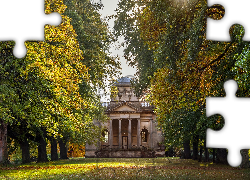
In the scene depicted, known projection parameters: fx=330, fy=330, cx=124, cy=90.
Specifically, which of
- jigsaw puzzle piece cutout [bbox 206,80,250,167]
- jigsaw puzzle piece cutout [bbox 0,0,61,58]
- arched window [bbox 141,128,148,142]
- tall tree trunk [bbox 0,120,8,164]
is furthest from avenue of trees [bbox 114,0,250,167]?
arched window [bbox 141,128,148,142]

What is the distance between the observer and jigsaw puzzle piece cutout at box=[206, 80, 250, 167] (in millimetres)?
5555

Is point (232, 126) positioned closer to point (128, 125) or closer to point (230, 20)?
point (230, 20)

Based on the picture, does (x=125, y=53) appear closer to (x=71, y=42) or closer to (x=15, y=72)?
(x=71, y=42)

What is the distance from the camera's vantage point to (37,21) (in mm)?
6766

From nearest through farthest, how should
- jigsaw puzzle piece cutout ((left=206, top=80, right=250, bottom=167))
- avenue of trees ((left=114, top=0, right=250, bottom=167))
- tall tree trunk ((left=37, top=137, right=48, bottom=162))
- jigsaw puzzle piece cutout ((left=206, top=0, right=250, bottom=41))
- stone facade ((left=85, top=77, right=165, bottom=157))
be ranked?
1. jigsaw puzzle piece cutout ((left=206, top=80, right=250, bottom=167))
2. jigsaw puzzle piece cutout ((left=206, top=0, right=250, bottom=41))
3. avenue of trees ((left=114, top=0, right=250, bottom=167))
4. tall tree trunk ((left=37, top=137, right=48, bottom=162))
5. stone facade ((left=85, top=77, right=165, bottom=157))

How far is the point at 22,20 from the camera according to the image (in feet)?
21.8

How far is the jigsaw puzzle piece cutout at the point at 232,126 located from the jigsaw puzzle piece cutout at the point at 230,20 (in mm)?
1253

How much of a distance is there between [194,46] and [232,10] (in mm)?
4444

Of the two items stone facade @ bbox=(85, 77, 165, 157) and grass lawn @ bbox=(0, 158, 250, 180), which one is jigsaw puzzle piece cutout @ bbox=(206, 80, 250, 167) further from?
stone facade @ bbox=(85, 77, 165, 157)

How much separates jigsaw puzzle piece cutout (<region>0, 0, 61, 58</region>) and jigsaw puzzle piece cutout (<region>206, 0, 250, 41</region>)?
3293 mm

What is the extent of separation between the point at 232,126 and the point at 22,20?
4.51m

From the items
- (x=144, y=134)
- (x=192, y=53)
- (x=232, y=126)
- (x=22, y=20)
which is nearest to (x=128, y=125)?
(x=144, y=134)

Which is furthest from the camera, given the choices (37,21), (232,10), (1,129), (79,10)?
(79,10)

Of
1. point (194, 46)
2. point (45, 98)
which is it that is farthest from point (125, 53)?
point (194, 46)
